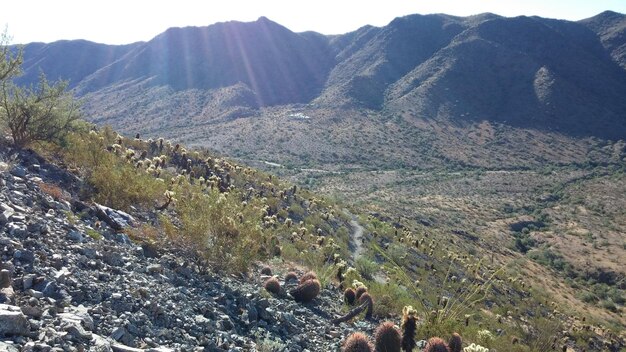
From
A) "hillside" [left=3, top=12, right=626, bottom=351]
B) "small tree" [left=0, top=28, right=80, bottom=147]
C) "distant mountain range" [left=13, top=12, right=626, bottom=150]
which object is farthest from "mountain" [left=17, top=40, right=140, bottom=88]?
"small tree" [left=0, top=28, right=80, bottom=147]

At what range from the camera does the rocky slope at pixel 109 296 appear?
→ 17.1 ft

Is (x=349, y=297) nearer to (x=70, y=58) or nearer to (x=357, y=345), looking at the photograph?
(x=357, y=345)

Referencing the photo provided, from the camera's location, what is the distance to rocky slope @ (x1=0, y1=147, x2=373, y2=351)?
5.21m

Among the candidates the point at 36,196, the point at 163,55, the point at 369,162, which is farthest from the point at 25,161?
the point at 163,55

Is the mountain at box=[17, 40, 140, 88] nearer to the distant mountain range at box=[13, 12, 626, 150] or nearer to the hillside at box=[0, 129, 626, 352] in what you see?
the distant mountain range at box=[13, 12, 626, 150]

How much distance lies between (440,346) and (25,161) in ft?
31.6

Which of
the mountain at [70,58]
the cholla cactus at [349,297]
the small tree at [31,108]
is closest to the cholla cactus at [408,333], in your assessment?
the cholla cactus at [349,297]

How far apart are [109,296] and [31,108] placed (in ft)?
26.1

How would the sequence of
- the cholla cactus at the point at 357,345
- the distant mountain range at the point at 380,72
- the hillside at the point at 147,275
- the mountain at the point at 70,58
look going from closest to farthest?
the hillside at the point at 147,275, the cholla cactus at the point at 357,345, the distant mountain range at the point at 380,72, the mountain at the point at 70,58

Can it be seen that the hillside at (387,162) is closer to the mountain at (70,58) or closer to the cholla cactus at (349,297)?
the cholla cactus at (349,297)

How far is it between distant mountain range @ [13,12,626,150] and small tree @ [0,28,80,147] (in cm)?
7798

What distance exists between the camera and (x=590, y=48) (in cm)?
12025

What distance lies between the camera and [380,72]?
114 m

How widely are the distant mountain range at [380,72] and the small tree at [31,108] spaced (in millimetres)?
77981
